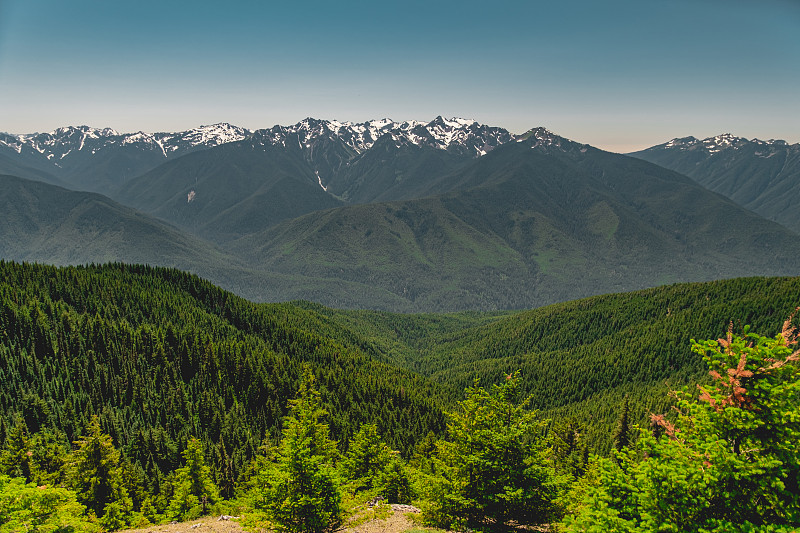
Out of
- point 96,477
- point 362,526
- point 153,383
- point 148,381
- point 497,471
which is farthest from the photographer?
point 148,381

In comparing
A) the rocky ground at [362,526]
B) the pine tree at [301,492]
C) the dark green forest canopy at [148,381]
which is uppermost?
the pine tree at [301,492]

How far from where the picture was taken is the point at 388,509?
151 ft

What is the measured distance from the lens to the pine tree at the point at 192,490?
6894 centimetres

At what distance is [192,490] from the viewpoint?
72.2 metres

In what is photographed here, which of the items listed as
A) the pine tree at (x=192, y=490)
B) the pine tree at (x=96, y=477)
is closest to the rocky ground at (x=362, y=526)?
the pine tree at (x=96, y=477)

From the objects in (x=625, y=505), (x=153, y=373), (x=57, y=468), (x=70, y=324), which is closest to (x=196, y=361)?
(x=153, y=373)

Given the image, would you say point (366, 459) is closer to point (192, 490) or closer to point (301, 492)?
point (301, 492)

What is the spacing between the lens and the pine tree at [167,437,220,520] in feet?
226

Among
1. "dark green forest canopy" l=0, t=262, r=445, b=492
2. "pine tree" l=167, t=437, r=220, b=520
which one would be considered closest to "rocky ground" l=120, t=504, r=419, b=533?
"pine tree" l=167, t=437, r=220, b=520

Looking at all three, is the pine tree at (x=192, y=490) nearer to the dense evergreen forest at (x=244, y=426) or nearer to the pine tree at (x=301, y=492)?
the dense evergreen forest at (x=244, y=426)

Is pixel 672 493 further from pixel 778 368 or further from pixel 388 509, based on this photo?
pixel 388 509

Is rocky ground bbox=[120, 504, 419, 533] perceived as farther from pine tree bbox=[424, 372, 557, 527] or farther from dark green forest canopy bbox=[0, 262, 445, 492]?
dark green forest canopy bbox=[0, 262, 445, 492]

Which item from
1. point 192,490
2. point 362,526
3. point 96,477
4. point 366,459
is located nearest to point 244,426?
point 192,490

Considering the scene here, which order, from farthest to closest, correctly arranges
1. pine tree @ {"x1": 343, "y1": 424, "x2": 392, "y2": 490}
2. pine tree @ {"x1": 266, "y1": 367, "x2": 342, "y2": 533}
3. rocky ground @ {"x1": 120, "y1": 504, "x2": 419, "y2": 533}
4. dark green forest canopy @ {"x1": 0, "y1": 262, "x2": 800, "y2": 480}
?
dark green forest canopy @ {"x1": 0, "y1": 262, "x2": 800, "y2": 480} < pine tree @ {"x1": 343, "y1": 424, "x2": 392, "y2": 490} < rocky ground @ {"x1": 120, "y1": 504, "x2": 419, "y2": 533} < pine tree @ {"x1": 266, "y1": 367, "x2": 342, "y2": 533}
